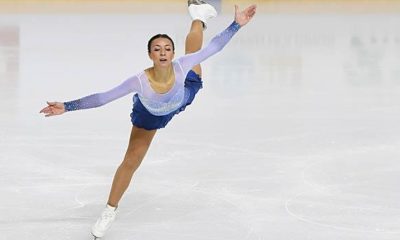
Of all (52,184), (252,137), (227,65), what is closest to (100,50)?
(227,65)

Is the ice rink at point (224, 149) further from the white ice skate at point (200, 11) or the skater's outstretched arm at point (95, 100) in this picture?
the white ice skate at point (200, 11)

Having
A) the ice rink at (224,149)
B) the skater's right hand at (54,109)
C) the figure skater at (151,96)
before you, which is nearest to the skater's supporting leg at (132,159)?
the figure skater at (151,96)

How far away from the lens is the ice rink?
4.26 meters

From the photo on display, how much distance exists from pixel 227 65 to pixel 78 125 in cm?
334

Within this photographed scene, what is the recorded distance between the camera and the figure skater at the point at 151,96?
3865 mm

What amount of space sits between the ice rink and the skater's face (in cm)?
79

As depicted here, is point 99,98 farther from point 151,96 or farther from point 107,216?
point 107,216

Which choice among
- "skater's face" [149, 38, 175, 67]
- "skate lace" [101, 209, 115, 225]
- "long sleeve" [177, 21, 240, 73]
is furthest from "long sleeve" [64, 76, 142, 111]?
"skate lace" [101, 209, 115, 225]

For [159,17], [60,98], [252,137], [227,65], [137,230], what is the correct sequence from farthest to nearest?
[159,17]
[227,65]
[60,98]
[252,137]
[137,230]

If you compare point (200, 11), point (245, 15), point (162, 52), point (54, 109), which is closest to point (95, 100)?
point (54, 109)

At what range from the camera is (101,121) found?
656cm

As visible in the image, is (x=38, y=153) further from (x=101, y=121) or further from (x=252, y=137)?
(x=252, y=137)

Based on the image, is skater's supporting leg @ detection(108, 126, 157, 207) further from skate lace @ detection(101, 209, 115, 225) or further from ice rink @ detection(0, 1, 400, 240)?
ice rink @ detection(0, 1, 400, 240)

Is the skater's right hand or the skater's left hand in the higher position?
the skater's left hand
